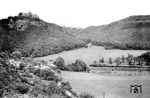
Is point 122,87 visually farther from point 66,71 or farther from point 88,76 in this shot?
point 66,71

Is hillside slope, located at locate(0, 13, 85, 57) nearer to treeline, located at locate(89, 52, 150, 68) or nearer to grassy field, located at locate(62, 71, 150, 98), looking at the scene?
treeline, located at locate(89, 52, 150, 68)

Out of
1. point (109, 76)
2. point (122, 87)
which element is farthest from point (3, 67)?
point (109, 76)

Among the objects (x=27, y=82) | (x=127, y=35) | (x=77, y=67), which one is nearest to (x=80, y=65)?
(x=77, y=67)

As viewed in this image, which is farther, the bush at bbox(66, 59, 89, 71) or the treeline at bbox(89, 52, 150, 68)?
the treeline at bbox(89, 52, 150, 68)

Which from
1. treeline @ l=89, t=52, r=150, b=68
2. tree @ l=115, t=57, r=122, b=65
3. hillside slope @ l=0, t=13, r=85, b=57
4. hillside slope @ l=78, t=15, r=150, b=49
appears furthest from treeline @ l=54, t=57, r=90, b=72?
hillside slope @ l=78, t=15, r=150, b=49

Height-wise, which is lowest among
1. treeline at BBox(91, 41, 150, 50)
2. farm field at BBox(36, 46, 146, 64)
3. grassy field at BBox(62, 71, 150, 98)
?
grassy field at BBox(62, 71, 150, 98)

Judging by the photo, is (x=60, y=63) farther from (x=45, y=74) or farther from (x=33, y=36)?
(x=33, y=36)

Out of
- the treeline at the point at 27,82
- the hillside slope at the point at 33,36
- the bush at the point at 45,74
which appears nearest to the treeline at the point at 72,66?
the hillside slope at the point at 33,36
